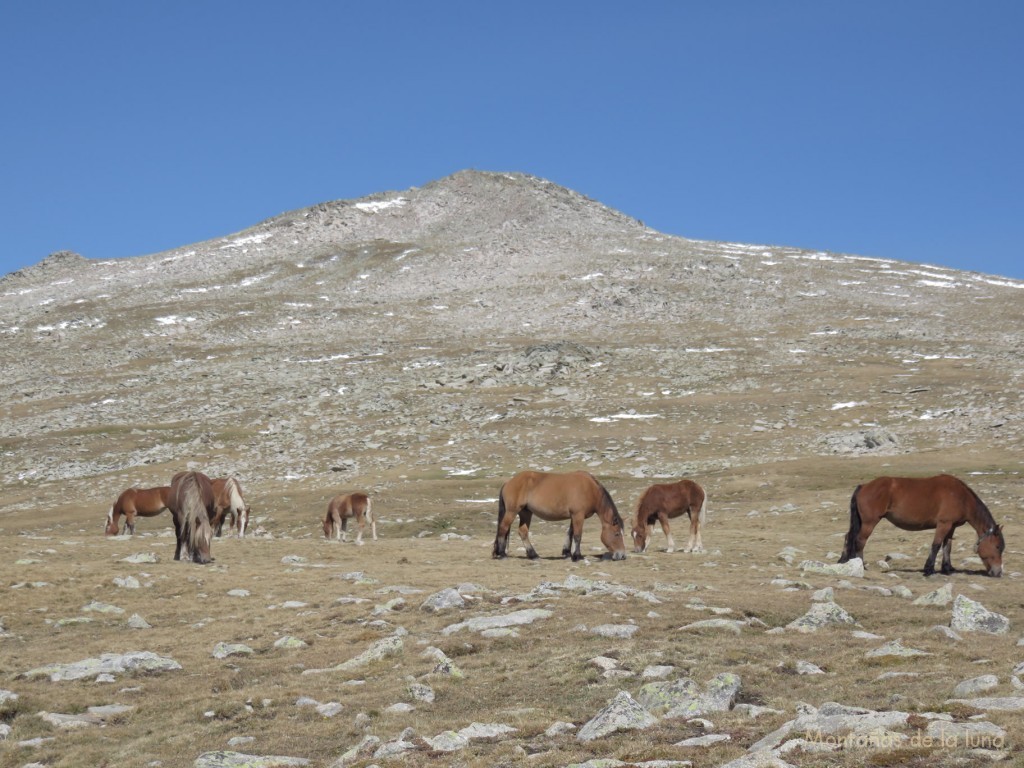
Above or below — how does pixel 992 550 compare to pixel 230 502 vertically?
below

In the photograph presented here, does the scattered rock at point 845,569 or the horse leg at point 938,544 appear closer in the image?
the scattered rock at point 845,569

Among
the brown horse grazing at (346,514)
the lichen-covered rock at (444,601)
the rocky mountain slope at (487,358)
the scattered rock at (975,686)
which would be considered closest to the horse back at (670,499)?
the brown horse grazing at (346,514)

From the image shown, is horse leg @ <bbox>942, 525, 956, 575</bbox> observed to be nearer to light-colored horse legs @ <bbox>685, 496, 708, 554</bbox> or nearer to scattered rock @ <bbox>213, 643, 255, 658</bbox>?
light-colored horse legs @ <bbox>685, 496, 708, 554</bbox>

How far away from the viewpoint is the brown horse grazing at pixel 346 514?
3238cm

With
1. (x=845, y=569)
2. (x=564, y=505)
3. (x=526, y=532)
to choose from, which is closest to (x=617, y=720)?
(x=845, y=569)

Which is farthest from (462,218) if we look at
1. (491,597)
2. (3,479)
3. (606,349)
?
(491,597)

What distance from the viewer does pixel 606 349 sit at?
86.4 meters

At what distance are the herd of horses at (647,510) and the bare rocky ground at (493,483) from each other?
835mm

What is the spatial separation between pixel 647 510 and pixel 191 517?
1228 centimetres

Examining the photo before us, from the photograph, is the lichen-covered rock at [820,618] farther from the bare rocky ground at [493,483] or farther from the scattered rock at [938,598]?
the scattered rock at [938,598]

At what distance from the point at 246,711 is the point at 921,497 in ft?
53.4

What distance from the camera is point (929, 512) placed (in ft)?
69.5

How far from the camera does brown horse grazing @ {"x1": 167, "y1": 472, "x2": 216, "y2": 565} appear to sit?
22.6m

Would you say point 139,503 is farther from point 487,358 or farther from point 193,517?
point 487,358
